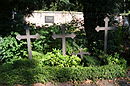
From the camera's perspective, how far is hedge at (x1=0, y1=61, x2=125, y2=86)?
218 inches

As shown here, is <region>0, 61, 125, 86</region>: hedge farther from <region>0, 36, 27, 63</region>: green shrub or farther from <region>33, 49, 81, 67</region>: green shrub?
<region>0, 36, 27, 63</region>: green shrub

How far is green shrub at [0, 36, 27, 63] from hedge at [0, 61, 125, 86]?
0.67 m

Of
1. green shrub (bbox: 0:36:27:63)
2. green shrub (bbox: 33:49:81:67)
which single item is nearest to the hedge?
green shrub (bbox: 33:49:81:67)

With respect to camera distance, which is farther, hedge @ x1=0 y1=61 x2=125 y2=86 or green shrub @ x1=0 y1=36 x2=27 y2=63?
green shrub @ x1=0 y1=36 x2=27 y2=63

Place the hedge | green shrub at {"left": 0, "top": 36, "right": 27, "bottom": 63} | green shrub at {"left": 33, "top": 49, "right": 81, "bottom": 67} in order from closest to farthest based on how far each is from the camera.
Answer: the hedge < green shrub at {"left": 33, "top": 49, "right": 81, "bottom": 67} < green shrub at {"left": 0, "top": 36, "right": 27, "bottom": 63}

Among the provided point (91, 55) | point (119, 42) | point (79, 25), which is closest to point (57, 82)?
point (91, 55)

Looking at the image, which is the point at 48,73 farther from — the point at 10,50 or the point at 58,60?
the point at 10,50

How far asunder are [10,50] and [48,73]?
5.70 ft

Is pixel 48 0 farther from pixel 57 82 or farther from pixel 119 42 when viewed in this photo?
pixel 57 82

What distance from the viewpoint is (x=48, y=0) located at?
941cm

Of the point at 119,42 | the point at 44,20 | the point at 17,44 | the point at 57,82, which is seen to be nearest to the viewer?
the point at 57,82

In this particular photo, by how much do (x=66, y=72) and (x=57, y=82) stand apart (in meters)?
0.37

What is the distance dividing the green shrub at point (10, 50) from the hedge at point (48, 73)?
67cm

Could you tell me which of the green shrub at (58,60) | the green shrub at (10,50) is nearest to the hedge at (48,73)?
the green shrub at (58,60)
